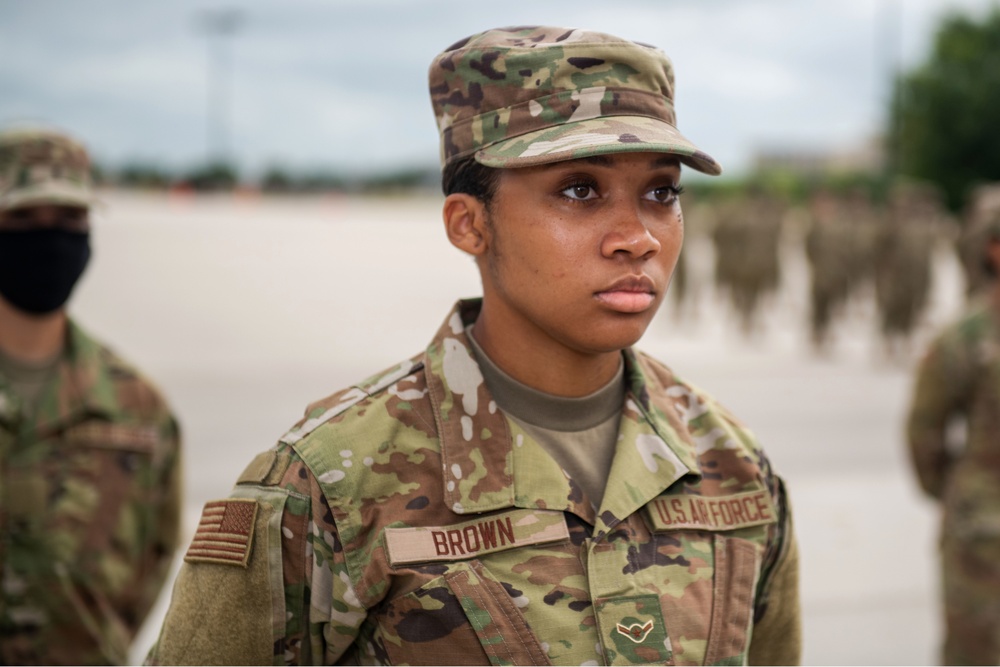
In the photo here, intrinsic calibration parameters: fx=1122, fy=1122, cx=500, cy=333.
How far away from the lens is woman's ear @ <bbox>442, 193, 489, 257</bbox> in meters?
1.93

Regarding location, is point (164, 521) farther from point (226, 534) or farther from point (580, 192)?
point (580, 192)

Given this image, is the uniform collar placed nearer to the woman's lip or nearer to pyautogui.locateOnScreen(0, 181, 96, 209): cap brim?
the woman's lip

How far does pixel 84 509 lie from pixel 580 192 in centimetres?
195

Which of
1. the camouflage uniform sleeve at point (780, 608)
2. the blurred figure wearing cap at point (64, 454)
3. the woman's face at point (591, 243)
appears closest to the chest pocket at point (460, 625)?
the woman's face at point (591, 243)

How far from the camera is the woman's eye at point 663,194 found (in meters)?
1.87

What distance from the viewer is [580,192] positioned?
5.95 feet

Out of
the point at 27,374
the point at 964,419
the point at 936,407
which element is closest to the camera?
the point at 27,374

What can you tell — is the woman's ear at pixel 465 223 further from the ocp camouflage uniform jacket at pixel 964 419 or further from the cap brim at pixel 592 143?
the ocp camouflage uniform jacket at pixel 964 419

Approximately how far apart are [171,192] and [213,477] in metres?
40.7

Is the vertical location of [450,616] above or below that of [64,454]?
above

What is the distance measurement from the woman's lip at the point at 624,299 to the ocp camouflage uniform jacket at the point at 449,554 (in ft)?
0.86

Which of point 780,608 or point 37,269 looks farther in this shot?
point 37,269

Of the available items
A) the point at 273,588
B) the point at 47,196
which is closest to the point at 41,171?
the point at 47,196

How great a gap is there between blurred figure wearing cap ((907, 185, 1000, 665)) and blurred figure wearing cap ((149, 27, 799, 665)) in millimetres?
1782
